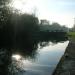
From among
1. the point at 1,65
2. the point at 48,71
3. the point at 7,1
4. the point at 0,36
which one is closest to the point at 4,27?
the point at 0,36

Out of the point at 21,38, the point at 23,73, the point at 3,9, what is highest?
the point at 3,9

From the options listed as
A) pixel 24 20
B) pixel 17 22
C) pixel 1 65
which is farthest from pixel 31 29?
pixel 1 65

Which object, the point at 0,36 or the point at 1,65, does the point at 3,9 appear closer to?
the point at 0,36

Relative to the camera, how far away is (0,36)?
133 ft

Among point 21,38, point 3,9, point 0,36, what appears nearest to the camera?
point 3,9

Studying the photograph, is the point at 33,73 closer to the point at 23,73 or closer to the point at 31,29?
the point at 23,73

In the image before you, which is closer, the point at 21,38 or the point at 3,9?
the point at 3,9

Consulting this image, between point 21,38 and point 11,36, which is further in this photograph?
point 21,38

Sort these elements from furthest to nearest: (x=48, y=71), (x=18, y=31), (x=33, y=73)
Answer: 1. (x=18, y=31)
2. (x=48, y=71)
3. (x=33, y=73)

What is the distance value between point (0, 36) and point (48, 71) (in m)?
25.5

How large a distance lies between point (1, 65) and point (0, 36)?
22.8 m

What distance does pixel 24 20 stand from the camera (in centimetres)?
5394

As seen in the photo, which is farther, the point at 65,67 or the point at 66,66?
the point at 66,66

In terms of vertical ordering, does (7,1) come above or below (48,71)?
above
